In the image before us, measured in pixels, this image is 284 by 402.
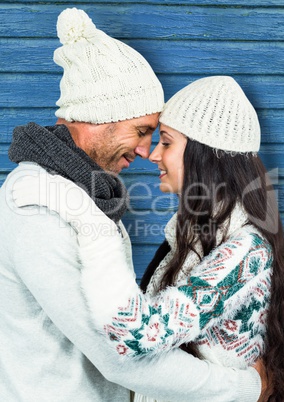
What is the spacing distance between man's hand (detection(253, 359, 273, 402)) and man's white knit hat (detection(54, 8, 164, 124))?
95 centimetres

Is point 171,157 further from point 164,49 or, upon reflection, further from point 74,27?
point 164,49

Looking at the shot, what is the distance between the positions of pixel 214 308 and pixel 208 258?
0.56ft

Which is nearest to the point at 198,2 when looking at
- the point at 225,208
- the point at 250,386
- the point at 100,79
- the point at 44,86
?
the point at 44,86

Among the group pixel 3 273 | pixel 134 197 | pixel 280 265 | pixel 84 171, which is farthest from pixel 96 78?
pixel 134 197

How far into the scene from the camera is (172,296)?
5.52 feet

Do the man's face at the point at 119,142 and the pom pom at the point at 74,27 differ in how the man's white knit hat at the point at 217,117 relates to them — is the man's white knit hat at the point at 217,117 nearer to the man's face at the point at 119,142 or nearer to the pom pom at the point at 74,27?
the man's face at the point at 119,142

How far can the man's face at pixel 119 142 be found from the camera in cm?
203

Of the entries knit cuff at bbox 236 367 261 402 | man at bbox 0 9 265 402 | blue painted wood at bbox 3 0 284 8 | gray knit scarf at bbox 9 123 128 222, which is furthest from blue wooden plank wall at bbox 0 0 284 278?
knit cuff at bbox 236 367 261 402

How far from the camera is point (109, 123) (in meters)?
2.06

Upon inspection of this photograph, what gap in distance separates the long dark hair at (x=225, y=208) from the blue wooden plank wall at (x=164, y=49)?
1.13m

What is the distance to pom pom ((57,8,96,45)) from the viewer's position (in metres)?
2.12

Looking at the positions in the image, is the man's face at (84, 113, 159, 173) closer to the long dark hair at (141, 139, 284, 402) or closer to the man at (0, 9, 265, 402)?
the man at (0, 9, 265, 402)

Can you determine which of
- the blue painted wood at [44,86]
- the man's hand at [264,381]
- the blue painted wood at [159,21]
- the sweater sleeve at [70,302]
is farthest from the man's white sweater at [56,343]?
the blue painted wood at [159,21]

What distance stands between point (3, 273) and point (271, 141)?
77.1 inches
